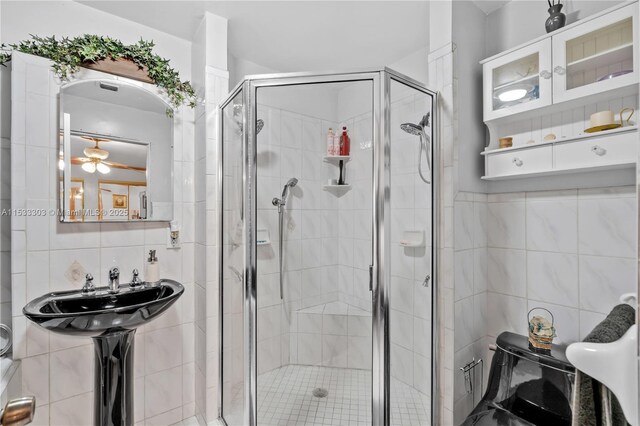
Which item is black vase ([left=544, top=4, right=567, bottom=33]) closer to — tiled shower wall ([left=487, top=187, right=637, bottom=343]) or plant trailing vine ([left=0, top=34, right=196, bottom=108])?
tiled shower wall ([left=487, top=187, right=637, bottom=343])

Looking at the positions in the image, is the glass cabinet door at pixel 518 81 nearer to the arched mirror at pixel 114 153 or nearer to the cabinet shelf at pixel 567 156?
the cabinet shelf at pixel 567 156

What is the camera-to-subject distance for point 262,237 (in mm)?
1554

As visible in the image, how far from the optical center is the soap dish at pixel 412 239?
1519 mm

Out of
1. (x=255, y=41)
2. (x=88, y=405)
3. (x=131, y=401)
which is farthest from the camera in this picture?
(x=255, y=41)

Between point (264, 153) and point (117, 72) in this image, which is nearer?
point (264, 153)

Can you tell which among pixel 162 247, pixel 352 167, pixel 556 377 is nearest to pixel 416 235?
pixel 352 167

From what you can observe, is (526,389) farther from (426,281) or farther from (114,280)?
(114,280)

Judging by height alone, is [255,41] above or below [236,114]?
above

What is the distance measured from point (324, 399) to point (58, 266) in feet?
5.18

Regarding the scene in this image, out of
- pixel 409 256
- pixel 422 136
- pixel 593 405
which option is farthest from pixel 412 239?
pixel 593 405

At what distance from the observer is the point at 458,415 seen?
5.17ft

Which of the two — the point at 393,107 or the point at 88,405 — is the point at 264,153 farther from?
the point at 88,405

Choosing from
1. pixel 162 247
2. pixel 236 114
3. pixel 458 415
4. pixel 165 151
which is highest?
pixel 236 114

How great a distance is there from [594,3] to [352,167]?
133 cm
